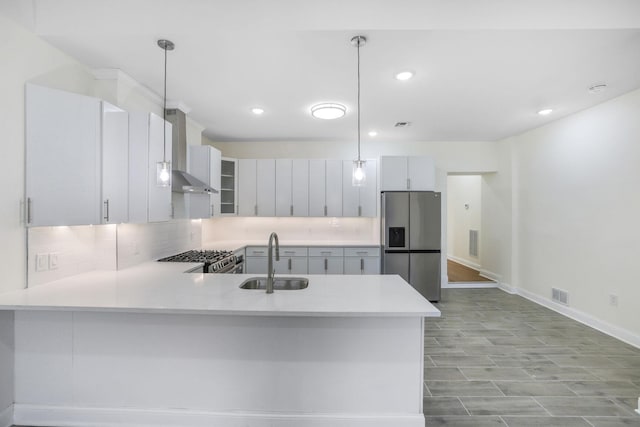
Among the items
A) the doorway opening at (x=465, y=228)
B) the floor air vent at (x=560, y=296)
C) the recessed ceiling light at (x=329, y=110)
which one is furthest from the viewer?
the doorway opening at (x=465, y=228)

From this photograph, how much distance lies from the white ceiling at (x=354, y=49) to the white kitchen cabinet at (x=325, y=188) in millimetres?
Result: 1640

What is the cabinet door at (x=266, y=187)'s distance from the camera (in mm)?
4934

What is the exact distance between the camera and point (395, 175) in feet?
15.3

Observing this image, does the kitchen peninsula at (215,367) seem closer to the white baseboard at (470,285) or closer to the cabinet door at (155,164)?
the cabinet door at (155,164)

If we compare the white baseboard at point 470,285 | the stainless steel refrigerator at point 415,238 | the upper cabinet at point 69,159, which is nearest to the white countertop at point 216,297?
the upper cabinet at point 69,159

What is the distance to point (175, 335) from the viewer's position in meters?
1.92

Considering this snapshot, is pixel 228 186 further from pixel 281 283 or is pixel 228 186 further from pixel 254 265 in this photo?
pixel 281 283

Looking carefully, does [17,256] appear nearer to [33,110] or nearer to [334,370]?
[33,110]

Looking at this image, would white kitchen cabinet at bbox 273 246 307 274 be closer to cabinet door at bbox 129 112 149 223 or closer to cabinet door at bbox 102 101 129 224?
cabinet door at bbox 129 112 149 223

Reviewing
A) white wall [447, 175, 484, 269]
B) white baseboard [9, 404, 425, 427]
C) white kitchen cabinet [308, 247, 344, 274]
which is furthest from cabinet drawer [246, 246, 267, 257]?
white wall [447, 175, 484, 269]

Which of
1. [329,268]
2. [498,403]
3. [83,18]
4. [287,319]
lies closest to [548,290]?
[498,403]

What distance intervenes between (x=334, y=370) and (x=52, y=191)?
2.30 m

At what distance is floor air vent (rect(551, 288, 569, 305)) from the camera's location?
3916 millimetres

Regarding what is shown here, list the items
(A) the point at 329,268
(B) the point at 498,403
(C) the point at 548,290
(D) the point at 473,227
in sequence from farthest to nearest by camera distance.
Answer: (D) the point at 473,227
(A) the point at 329,268
(C) the point at 548,290
(B) the point at 498,403
